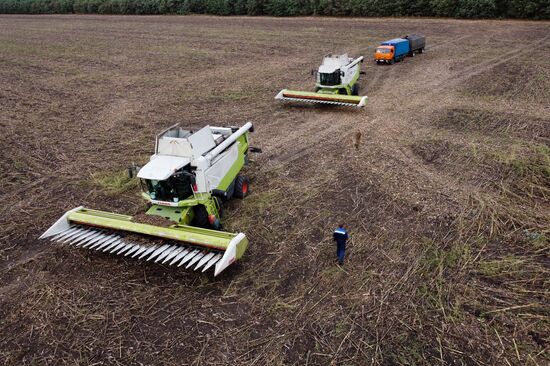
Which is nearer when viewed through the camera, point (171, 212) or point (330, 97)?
point (171, 212)

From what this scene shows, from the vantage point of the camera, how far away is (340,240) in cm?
732

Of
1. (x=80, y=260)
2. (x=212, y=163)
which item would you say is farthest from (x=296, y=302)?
(x=80, y=260)

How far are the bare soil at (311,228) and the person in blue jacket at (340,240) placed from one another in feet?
0.89

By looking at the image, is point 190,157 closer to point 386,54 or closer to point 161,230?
point 161,230

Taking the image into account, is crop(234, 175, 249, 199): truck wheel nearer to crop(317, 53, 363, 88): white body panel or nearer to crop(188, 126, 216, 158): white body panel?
crop(188, 126, 216, 158): white body panel

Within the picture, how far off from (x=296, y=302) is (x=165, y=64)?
2234 cm

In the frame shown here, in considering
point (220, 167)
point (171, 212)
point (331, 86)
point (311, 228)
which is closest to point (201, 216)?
point (171, 212)

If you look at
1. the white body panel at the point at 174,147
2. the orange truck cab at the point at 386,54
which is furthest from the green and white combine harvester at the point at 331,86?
the white body panel at the point at 174,147

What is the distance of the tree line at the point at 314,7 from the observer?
34.2 meters

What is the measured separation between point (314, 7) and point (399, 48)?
22514 mm

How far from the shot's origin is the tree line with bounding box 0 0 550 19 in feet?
112

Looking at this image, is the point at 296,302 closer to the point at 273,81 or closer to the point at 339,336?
the point at 339,336

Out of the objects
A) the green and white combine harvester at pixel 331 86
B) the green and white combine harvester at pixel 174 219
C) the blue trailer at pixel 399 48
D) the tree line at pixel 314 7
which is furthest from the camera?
the tree line at pixel 314 7

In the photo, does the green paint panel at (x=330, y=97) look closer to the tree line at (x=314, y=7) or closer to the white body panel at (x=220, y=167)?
the white body panel at (x=220, y=167)
